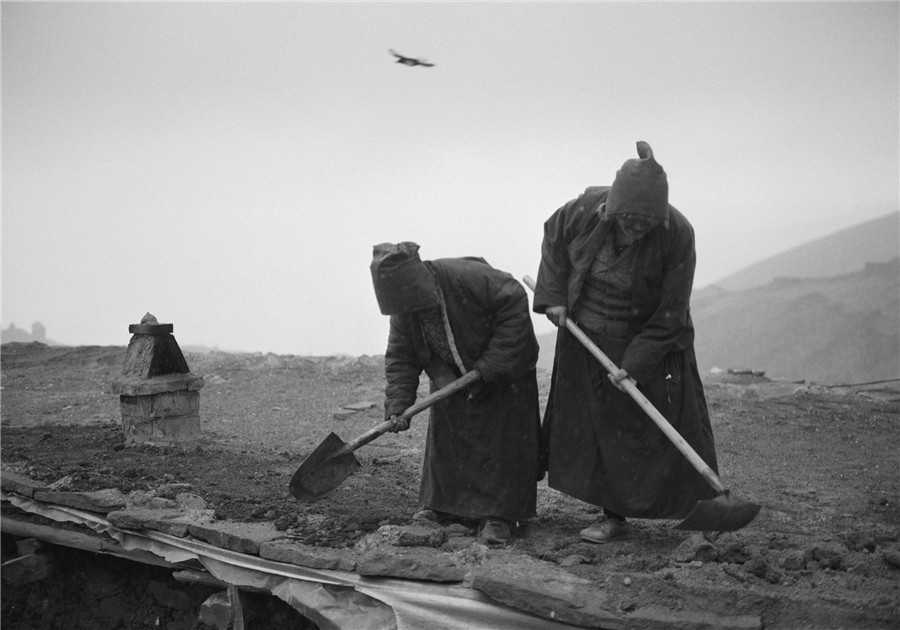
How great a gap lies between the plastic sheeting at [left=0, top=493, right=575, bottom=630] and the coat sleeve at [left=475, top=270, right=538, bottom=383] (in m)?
1.17

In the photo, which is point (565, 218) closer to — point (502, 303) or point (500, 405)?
point (502, 303)

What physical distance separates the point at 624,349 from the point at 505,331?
668mm

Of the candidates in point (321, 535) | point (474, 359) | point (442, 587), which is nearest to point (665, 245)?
point (474, 359)

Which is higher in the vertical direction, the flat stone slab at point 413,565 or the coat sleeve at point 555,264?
the coat sleeve at point 555,264

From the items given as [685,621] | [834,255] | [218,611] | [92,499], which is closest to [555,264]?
[685,621]

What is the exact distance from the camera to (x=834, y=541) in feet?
12.8

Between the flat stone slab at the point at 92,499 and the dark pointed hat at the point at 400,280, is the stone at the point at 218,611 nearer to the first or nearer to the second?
the flat stone slab at the point at 92,499

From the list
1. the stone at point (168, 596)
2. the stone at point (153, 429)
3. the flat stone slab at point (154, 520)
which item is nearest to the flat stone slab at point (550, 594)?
the flat stone slab at point (154, 520)

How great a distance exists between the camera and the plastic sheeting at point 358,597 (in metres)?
3.49

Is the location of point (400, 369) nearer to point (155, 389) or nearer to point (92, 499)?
point (92, 499)

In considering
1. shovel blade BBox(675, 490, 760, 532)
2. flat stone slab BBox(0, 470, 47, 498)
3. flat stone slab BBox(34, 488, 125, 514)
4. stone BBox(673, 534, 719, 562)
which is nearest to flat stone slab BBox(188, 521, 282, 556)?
flat stone slab BBox(34, 488, 125, 514)

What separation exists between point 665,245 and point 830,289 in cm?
1779

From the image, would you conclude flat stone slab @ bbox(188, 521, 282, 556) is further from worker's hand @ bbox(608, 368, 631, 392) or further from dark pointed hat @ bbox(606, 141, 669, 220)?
dark pointed hat @ bbox(606, 141, 669, 220)

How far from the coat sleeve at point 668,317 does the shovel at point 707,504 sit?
0.14 m
